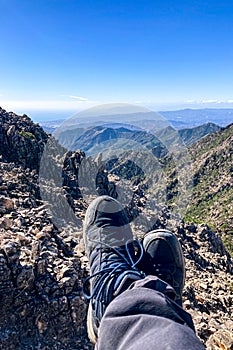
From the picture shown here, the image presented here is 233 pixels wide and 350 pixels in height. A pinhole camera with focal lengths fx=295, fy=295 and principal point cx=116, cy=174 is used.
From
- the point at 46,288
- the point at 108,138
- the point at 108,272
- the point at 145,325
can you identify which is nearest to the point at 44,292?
the point at 46,288

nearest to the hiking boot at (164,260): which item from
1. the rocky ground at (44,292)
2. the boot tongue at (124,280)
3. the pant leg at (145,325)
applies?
the boot tongue at (124,280)

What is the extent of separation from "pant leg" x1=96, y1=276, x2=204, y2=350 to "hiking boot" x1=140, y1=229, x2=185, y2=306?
148 centimetres

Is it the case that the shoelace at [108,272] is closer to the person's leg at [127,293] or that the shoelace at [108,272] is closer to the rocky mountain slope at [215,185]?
the person's leg at [127,293]

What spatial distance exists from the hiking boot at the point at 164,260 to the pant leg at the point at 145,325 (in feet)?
4.87

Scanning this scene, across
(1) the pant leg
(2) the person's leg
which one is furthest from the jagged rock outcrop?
(1) the pant leg

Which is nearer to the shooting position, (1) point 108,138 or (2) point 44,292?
(2) point 44,292

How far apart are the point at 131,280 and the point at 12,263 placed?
2.02 metres

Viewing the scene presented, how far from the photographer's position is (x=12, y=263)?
13.8 ft

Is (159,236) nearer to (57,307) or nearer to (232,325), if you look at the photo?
(57,307)

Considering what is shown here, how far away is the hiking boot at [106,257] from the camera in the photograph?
3060 mm

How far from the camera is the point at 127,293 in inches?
97.2

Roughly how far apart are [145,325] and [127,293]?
0.46 metres

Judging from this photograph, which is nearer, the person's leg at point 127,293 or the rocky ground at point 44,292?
the person's leg at point 127,293

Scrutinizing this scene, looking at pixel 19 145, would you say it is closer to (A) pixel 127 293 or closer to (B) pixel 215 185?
(A) pixel 127 293
